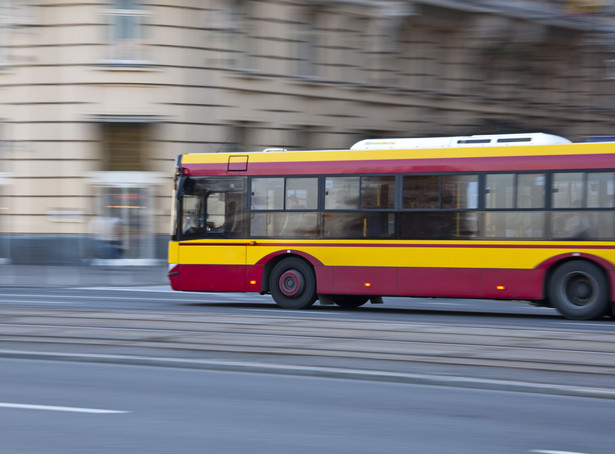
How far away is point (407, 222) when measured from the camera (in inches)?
582

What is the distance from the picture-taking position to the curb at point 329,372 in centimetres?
749

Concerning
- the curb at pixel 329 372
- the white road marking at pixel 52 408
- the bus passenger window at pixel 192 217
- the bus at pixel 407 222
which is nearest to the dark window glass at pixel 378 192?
the bus at pixel 407 222

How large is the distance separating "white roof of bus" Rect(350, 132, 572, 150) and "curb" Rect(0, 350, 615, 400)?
685 centimetres

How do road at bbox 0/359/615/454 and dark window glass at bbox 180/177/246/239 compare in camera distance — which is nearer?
road at bbox 0/359/615/454

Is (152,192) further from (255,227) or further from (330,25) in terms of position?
(255,227)

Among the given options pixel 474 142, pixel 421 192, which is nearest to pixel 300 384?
pixel 421 192

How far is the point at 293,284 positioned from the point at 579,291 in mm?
4257

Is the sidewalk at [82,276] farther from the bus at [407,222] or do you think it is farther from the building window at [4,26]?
the bus at [407,222]

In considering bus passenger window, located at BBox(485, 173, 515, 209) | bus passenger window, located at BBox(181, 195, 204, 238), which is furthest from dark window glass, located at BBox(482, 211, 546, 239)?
bus passenger window, located at BBox(181, 195, 204, 238)

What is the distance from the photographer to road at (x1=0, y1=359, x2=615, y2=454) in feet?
18.7

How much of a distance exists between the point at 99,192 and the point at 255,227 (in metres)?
11.1

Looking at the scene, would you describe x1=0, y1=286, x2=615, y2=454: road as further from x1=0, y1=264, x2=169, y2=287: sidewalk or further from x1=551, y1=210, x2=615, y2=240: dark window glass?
x1=0, y1=264, x2=169, y2=287: sidewalk

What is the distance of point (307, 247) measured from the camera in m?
15.5

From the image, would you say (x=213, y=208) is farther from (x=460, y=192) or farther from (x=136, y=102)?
(x=136, y=102)
